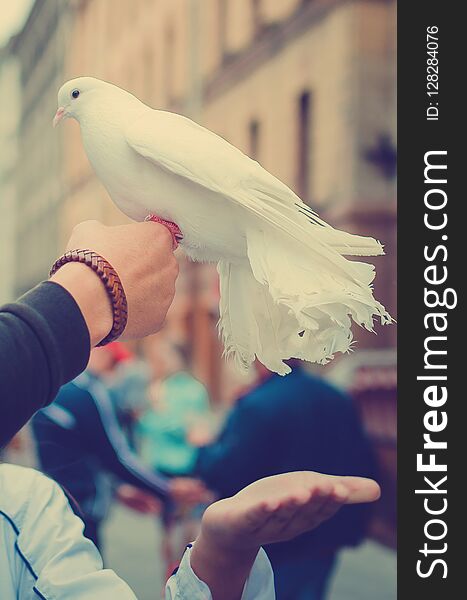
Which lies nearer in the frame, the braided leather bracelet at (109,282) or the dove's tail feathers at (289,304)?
the braided leather bracelet at (109,282)

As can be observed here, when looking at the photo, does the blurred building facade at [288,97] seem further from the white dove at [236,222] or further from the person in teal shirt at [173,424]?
the white dove at [236,222]

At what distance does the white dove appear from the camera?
2.72ft

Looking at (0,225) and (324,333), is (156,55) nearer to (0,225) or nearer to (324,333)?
(0,225)

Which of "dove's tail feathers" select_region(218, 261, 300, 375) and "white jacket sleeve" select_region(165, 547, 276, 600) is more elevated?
"dove's tail feathers" select_region(218, 261, 300, 375)

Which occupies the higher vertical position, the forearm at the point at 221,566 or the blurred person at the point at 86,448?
the blurred person at the point at 86,448

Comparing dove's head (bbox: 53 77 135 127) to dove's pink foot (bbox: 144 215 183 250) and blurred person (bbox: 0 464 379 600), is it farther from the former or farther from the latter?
blurred person (bbox: 0 464 379 600)

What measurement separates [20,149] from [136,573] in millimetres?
1508

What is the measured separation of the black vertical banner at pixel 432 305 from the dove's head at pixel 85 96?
426 mm

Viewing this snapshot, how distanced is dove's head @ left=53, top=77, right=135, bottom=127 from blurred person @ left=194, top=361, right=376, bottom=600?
91cm

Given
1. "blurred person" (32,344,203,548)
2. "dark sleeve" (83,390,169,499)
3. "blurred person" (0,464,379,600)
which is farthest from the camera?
"dark sleeve" (83,390,169,499)

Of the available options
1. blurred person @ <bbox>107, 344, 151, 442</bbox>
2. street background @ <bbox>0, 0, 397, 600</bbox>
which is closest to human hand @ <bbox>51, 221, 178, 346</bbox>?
street background @ <bbox>0, 0, 397, 600</bbox>

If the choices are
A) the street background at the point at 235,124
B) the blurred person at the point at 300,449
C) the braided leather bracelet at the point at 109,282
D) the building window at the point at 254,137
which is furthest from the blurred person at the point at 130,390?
the braided leather bracelet at the point at 109,282

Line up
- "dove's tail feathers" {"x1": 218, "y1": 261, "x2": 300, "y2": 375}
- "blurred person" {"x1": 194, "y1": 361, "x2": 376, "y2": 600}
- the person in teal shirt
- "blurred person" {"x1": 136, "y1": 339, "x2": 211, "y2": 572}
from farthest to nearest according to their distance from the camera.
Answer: the person in teal shirt → "blurred person" {"x1": 136, "y1": 339, "x2": 211, "y2": 572} → "blurred person" {"x1": 194, "y1": 361, "x2": 376, "y2": 600} → "dove's tail feathers" {"x1": 218, "y1": 261, "x2": 300, "y2": 375}

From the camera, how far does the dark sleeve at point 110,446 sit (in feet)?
6.32
